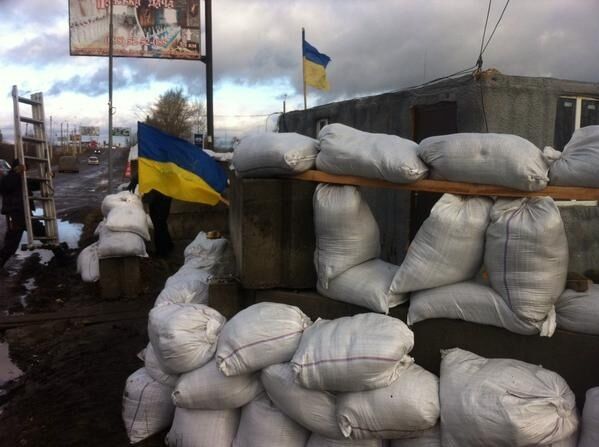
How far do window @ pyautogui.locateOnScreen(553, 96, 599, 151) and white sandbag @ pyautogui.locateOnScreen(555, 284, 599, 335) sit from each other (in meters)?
3.64

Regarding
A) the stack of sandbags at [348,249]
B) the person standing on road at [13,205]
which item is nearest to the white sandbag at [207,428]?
the stack of sandbags at [348,249]

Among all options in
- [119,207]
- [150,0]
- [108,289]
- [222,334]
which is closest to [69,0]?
[150,0]

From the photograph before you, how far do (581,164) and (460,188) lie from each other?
0.55 m

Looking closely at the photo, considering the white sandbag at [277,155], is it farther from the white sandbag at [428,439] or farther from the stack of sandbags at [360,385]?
the white sandbag at [428,439]

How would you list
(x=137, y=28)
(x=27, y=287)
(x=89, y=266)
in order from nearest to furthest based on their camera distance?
(x=27, y=287) → (x=89, y=266) → (x=137, y=28)

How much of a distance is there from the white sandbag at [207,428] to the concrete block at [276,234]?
78 centimetres

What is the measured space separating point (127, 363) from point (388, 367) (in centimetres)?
261

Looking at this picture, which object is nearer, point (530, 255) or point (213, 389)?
point (530, 255)

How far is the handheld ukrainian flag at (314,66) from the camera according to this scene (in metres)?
9.58

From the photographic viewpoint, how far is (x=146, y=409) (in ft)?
9.70

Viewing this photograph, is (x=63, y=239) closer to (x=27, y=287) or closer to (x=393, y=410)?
(x=27, y=287)

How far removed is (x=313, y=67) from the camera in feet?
32.0

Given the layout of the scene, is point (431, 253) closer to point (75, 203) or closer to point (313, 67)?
point (313, 67)

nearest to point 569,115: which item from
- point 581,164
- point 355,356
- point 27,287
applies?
point 581,164
